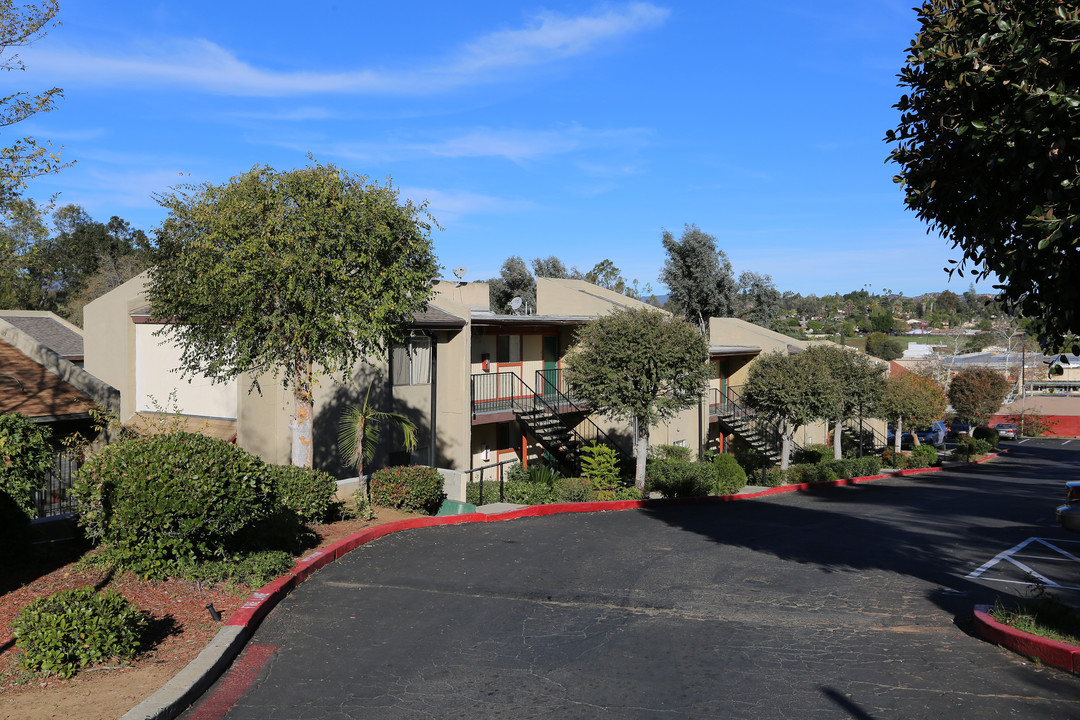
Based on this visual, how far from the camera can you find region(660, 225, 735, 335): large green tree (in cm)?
4975

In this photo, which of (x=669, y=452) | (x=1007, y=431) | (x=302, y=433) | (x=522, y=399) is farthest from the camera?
(x=1007, y=431)

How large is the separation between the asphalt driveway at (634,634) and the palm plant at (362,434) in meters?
2.39

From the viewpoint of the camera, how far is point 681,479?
22141 millimetres

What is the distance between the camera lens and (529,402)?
25.2 meters

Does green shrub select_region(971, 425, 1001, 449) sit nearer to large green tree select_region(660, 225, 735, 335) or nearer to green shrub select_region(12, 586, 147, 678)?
large green tree select_region(660, 225, 735, 335)

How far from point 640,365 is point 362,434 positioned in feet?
29.2

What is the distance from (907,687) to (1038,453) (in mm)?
56925

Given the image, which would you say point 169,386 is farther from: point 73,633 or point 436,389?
point 73,633

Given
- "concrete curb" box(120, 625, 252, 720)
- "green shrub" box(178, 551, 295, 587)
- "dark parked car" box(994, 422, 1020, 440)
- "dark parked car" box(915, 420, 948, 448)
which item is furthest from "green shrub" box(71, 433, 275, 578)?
"dark parked car" box(994, 422, 1020, 440)

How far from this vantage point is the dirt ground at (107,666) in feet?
18.4

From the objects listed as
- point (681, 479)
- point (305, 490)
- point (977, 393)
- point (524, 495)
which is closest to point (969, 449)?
point (977, 393)

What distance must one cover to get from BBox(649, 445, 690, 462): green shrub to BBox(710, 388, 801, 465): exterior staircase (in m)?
4.79

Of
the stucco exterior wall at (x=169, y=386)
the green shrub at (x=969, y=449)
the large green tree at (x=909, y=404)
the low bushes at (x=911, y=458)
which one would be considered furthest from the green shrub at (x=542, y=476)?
the green shrub at (x=969, y=449)

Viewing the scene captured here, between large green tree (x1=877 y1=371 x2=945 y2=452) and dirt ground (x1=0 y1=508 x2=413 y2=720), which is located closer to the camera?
dirt ground (x1=0 y1=508 x2=413 y2=720)
